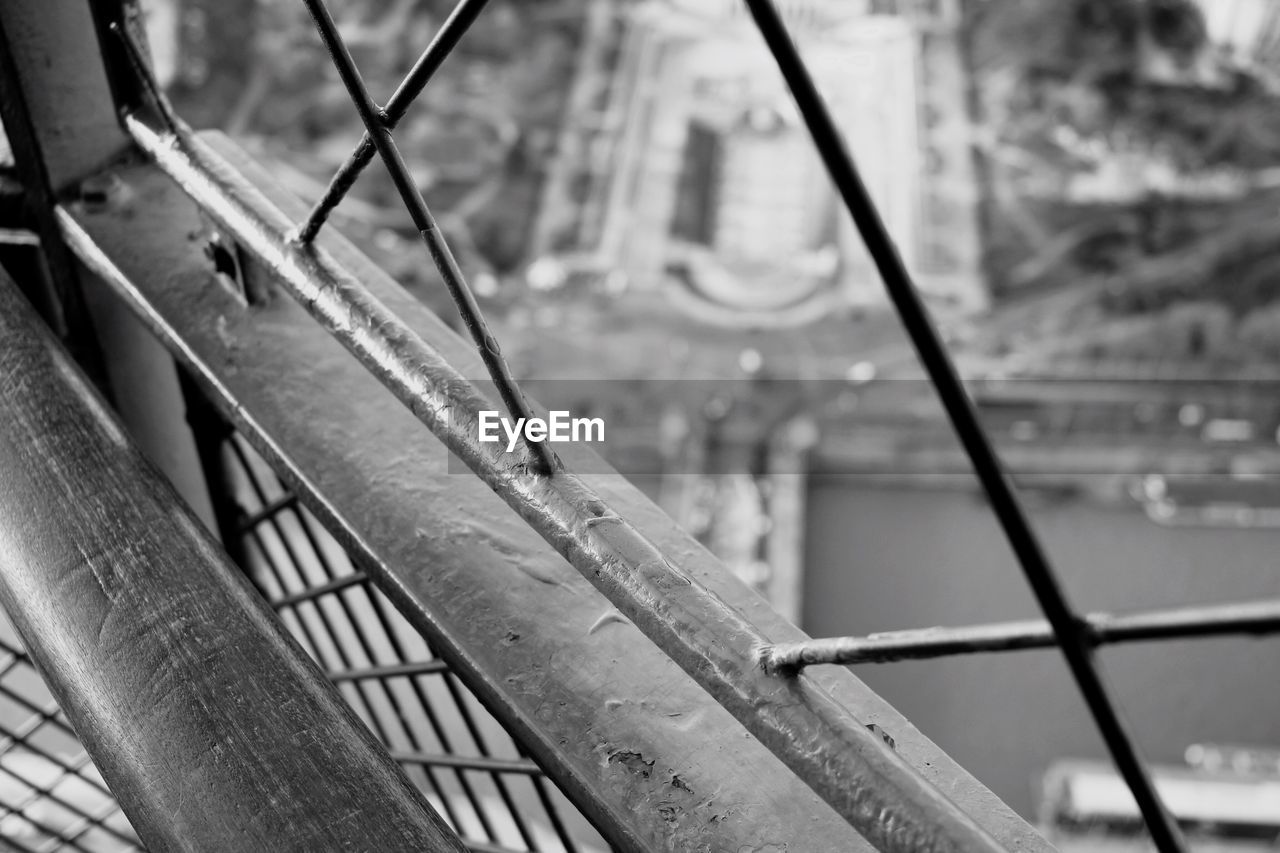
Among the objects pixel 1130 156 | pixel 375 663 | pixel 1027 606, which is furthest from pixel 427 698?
pixel 1130 156

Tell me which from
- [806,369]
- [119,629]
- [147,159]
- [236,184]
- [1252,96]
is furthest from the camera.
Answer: [1252,96]

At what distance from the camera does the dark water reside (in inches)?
285

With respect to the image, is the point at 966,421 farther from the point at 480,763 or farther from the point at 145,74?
the point at 145,74

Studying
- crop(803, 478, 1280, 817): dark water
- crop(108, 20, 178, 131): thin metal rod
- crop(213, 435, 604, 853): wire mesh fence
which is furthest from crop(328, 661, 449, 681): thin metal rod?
crop(803, 478, 1280, 817): dark water

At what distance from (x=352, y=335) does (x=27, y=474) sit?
0.24 m

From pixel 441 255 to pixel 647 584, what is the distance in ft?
0.89

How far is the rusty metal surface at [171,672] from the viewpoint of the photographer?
57 centimetres

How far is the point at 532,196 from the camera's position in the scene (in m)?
9.54

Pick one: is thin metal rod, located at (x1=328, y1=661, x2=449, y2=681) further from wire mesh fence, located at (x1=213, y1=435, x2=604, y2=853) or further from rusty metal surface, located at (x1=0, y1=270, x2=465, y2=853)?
rusty metal surface, located at (x1=0, y1=270, x2=465, y2=853)

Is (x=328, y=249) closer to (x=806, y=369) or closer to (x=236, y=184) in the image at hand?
(x=236, y=184)

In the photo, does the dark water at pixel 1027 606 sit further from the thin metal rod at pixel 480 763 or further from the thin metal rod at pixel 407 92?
the thin metal rod at pixel 407 92

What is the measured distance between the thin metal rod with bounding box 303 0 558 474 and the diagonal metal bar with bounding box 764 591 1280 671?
0.22 meters

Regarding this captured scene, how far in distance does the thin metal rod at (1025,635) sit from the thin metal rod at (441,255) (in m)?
0.22

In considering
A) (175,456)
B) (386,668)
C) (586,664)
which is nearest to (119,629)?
(586,664)
